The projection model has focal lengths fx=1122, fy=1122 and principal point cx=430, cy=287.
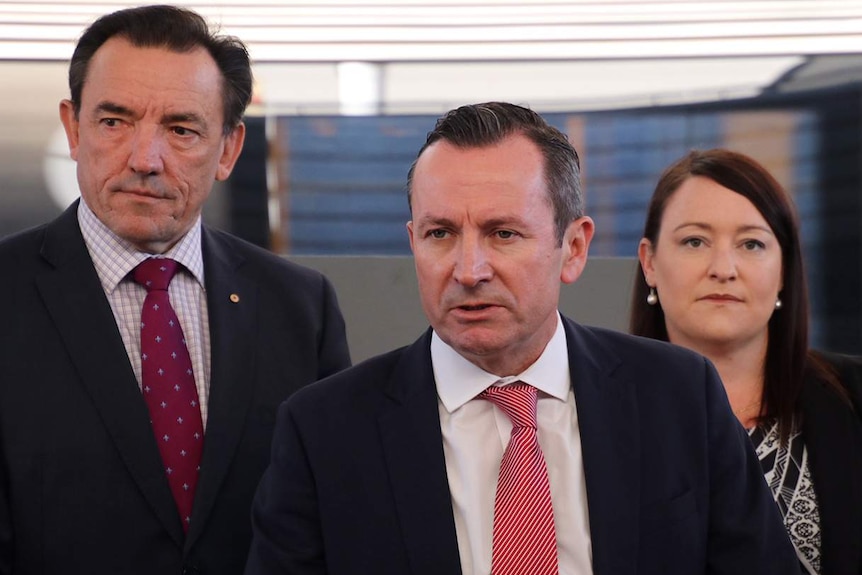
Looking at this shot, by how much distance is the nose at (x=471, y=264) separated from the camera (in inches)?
57.4

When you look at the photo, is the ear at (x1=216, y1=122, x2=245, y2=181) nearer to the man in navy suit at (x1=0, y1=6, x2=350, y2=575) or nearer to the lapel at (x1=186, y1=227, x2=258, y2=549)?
the man in navy suit at (x1=0, y1=6, x2=350, y2=575)

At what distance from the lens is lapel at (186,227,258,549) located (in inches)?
69.2

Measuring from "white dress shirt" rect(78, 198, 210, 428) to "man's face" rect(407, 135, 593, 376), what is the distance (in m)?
0.50

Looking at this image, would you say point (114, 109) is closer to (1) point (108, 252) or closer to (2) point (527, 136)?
(1) point (108, 252)

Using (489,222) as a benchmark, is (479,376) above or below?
below

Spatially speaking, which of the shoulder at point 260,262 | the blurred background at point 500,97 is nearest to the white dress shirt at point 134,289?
the shoulder at point 260,262

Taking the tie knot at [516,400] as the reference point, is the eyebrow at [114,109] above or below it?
above

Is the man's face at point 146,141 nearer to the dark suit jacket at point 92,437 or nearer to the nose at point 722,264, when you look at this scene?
the dark suit jacket at point 92,437

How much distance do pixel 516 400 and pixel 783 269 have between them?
3.04 feet

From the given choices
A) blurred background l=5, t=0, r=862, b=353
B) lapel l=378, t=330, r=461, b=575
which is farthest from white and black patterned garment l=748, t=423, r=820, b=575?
blurred background l=5, t=0, r=862, b=353

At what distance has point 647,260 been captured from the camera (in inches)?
92.3

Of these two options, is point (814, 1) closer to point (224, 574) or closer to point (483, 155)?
point (483, 155)

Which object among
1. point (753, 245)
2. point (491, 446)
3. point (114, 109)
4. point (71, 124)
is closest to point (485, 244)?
point (491, 446)

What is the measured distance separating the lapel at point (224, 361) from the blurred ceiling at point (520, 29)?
1850mm
